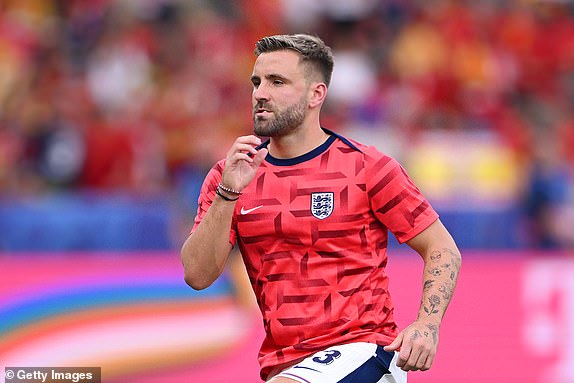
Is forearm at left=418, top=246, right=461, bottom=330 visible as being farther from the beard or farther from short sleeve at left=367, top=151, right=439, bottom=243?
the beard

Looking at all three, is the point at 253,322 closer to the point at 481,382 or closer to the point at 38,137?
the point at 481,382

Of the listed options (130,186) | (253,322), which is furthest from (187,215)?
(253,322)

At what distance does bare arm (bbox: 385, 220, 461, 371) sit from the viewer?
500cm

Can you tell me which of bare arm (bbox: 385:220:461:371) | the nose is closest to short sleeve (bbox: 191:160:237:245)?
the nose

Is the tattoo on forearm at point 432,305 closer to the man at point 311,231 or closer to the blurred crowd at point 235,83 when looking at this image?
the man at point 311,231

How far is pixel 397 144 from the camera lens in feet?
42.8

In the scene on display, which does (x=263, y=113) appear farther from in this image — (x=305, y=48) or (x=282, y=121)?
(x=305, y=48)

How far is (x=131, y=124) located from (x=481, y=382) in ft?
15.9

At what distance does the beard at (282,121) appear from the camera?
5.39m

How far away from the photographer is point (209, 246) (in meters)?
5.32

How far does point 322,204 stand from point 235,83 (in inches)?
352

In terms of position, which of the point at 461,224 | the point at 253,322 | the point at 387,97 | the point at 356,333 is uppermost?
the point at 387,97

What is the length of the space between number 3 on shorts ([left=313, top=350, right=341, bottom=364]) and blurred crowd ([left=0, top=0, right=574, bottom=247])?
6872mm
